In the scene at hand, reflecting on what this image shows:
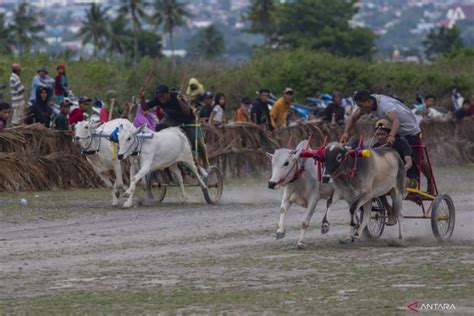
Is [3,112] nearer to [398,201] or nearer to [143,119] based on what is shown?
[143,119]

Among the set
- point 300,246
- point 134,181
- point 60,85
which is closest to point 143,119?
point 134,181

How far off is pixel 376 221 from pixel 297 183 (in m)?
1.50

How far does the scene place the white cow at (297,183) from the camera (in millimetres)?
16750

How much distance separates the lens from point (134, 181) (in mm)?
22203

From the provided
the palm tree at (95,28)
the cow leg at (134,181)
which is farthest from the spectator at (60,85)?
the palm tree at (95,28)

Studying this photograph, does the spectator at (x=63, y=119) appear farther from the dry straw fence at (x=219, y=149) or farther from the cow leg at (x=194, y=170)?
the cow leg at (x=194, y=170)

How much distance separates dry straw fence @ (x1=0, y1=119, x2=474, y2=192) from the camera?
1017 inches

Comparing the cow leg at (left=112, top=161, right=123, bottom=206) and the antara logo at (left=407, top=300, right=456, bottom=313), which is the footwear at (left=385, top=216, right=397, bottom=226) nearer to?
the antara logo at (left=407, top=300, right=456, bottom=313)

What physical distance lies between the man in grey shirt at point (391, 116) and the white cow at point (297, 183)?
0.62 m

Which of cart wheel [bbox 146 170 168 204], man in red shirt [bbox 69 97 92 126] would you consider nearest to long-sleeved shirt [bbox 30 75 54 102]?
man in red shirt [bbox 69 97 92 126]

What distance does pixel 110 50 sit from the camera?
123 metres

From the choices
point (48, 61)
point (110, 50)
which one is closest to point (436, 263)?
point (48, 61)

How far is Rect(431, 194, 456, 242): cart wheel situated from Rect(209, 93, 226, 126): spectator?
1243 centimetres

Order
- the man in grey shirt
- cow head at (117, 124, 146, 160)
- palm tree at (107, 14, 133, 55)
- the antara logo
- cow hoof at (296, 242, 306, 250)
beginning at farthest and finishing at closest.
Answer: palm tree at (107, 14, 133, 55) < cow head at (117, 124, 146, 160) < the man in grey shirt < cow hoof at (296, 242, 306, 250) < the antara logo
